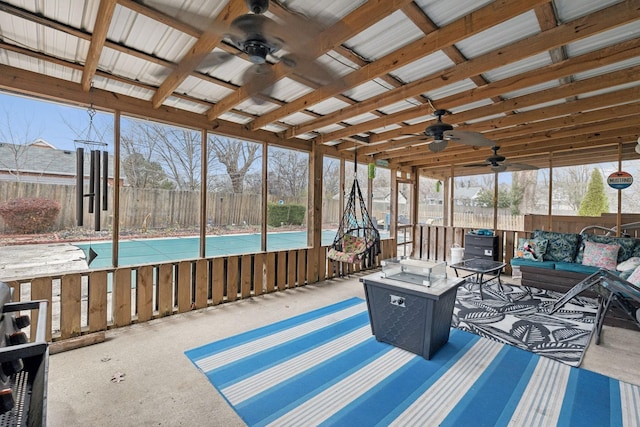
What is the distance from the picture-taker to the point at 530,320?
11.9 ft

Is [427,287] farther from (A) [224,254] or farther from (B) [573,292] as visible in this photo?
(A) [224,254]

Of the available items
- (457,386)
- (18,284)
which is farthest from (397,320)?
(18,284)

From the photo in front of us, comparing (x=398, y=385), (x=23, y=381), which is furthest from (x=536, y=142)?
(x=23, y=381)

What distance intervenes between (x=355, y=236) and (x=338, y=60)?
10.8ft

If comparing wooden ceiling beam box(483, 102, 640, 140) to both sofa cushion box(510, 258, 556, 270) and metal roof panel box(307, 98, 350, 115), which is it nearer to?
sofa cushion box(510, 258, 556, 270)

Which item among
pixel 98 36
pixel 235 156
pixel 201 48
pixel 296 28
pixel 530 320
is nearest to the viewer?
pixel 296 28

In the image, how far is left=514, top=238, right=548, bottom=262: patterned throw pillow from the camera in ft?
16.7

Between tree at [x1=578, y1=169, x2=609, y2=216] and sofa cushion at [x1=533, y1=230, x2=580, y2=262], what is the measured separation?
102 centimetres

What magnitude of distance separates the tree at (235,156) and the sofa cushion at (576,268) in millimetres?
5064

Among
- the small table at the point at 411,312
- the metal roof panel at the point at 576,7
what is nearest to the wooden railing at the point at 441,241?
the small table at the point at 411,312

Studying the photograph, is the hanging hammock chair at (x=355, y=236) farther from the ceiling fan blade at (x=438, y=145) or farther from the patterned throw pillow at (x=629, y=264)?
the patterned throw pillow at (x=629, y=264)

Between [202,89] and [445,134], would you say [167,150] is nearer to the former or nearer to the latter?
[202,89]

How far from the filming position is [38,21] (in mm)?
2072

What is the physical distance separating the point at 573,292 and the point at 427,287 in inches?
74.4
